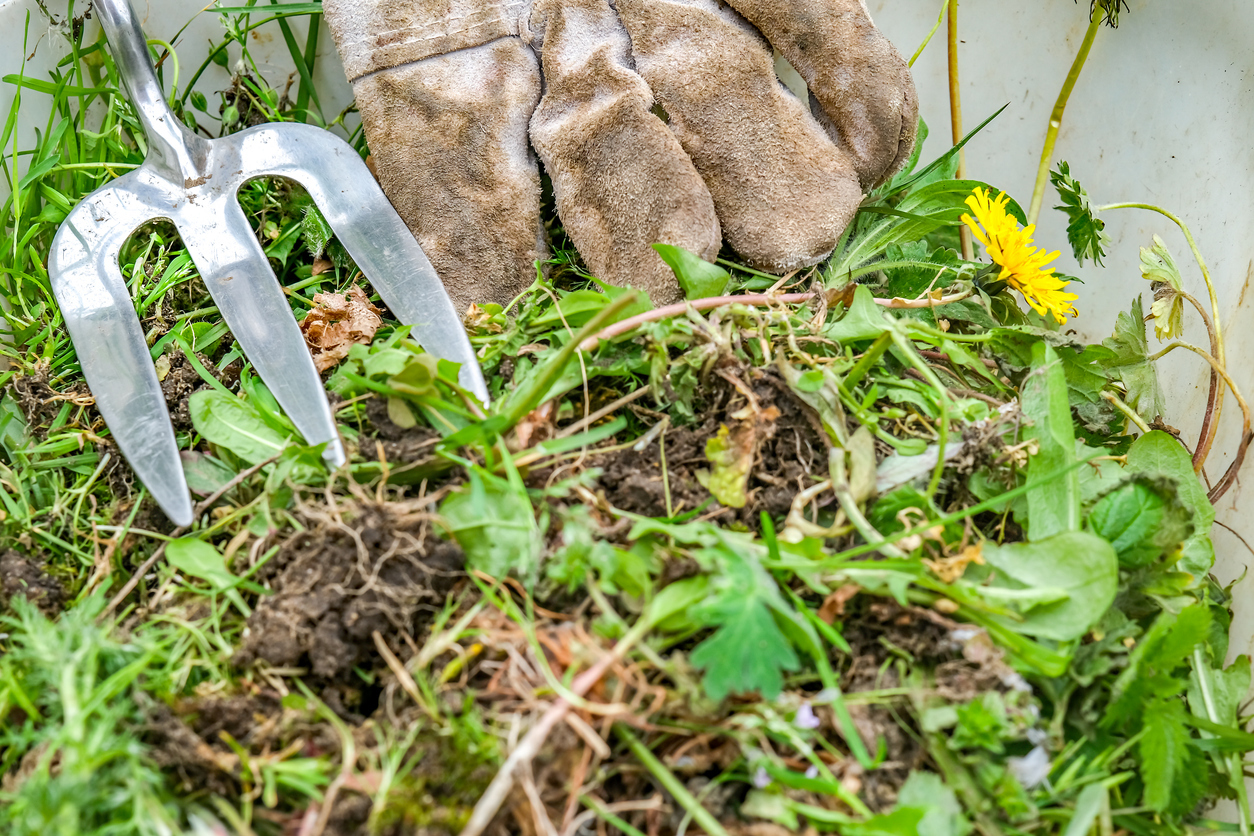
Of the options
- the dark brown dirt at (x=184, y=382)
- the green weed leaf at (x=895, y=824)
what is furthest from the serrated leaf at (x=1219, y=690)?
the dark brown dirt at (x=184, y=382)

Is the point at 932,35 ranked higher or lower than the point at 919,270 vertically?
higher

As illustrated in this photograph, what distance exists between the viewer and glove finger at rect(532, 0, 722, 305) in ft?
3.82

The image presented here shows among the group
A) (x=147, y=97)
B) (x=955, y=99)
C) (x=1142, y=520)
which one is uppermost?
(x=147, y=97)

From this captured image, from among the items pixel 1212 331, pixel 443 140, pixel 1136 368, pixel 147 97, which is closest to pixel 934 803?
pixel 1136 368

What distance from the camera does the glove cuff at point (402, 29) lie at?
125 cm

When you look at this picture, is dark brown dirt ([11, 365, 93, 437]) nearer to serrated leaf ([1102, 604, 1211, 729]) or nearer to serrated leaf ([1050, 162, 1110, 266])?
serrated leaf ([1102, 604, 1211, 729])

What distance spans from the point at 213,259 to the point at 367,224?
0.22 metres

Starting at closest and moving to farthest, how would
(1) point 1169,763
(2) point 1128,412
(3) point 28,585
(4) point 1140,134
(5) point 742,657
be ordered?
(5) point 742,657, (1) point 1169,763, (3) point 28,585, (2) point 1128,412, (4) point 1140,134

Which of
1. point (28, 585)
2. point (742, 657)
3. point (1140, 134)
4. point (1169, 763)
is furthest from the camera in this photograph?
point (1140, 134)

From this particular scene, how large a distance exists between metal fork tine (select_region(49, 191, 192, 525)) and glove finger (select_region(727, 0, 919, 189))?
3.33 ft

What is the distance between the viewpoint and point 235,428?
39.8 inches

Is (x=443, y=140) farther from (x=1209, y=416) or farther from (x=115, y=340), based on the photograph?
(x=1209, y=416)

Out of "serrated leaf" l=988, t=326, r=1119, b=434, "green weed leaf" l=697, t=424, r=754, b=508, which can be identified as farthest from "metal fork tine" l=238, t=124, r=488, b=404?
"serrated leaf" l=988, t=326, r=1119, b=434

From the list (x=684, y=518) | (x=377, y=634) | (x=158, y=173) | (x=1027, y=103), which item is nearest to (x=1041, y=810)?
(x=684, y=518)
